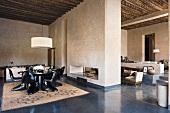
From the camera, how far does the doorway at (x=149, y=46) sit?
36.4ft

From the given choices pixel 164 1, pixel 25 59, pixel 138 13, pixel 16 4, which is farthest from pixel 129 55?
pixel 16 4

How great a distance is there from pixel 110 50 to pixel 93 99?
7.20 feet

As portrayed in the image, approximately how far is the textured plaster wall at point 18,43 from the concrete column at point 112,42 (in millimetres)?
7372

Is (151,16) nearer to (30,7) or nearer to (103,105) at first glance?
(103,105)

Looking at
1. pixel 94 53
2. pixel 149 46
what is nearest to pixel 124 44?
pixel 149 46

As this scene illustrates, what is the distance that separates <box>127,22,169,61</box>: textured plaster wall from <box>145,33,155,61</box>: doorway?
1.21 ft

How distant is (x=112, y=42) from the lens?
215 inches

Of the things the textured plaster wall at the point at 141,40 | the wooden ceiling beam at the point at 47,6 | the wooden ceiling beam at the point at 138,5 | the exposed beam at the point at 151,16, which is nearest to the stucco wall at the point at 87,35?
the wooden ceiling beam at the point at 47,6

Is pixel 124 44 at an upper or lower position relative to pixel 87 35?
upper

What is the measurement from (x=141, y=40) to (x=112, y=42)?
7.51 metres

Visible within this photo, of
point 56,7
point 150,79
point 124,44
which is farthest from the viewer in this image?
point 124,44

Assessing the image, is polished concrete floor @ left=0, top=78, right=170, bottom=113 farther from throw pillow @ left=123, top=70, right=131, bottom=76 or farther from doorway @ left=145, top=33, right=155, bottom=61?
doorway @ left=145, top=33, right=155, bottom=61

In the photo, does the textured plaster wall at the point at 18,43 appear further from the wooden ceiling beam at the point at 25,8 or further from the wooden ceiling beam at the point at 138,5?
the wooden ceiling beam at the point at 138,5

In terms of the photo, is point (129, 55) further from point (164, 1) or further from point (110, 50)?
point (110, 50)
